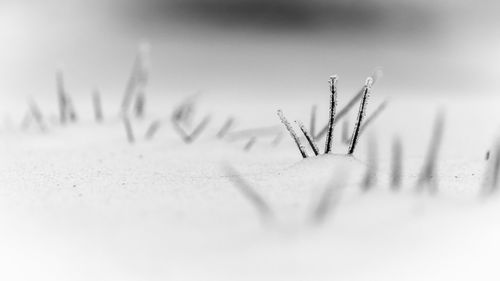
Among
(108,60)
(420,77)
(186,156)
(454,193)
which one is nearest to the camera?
(454,193)

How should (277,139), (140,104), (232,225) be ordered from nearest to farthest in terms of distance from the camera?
(232,225)
(277,139)
(140,104)

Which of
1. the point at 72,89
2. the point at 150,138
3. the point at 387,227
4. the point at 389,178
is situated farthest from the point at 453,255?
the point at 72,89

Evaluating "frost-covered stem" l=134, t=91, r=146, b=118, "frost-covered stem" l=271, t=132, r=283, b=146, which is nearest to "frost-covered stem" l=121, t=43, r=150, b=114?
"frost-covered stem" l=134, t=91, r=146, b=118

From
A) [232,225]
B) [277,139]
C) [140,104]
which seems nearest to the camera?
[232,225]

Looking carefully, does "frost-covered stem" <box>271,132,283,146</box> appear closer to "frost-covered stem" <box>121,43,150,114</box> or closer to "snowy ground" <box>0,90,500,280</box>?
"snowy ground" <box>0,90,500,280</box>

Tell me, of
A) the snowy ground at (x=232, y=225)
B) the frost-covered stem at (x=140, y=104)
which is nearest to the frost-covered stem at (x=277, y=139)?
the snowy ground at (x=232, y=225)

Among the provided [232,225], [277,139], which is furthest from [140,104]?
[232,225]

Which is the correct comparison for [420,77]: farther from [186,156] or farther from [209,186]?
[209,186]

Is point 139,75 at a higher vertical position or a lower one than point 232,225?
higher

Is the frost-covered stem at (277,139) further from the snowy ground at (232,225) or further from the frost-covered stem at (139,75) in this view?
the frost-covered stem at (139,75)

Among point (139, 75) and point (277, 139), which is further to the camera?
point (139, 75)

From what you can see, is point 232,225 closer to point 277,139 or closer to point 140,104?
point 277,139
